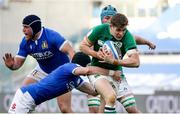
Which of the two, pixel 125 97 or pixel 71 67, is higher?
pixel 71 67

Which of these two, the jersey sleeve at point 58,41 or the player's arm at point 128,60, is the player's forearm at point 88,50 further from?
the jersey sleeve at point 58,41

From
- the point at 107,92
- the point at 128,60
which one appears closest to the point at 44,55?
the point at 107,92

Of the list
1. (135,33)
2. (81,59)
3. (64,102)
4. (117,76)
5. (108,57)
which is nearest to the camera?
(108,57)

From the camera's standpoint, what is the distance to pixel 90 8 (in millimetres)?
21297

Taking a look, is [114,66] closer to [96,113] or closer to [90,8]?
[96,113]

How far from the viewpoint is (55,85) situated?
9.92 metres

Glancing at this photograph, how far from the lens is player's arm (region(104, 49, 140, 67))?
957 cm

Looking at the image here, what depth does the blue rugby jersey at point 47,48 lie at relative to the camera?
36.4 feet

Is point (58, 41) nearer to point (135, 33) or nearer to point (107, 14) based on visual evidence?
point (107, 14)

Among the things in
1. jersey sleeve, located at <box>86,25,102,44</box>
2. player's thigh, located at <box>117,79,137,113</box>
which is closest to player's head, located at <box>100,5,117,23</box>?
jersey sleeve, located at <box>86,25,102,44</box>

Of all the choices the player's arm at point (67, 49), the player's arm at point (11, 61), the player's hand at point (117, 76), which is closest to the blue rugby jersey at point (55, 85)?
the player's hand at point (117, 76)

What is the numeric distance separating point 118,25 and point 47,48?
1846mm

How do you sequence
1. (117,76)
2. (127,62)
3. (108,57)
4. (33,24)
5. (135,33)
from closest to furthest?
(108,57)
(127,62)
(117,76)
(33,24)
(135,33)

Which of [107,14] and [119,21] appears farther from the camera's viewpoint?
[107,14]
